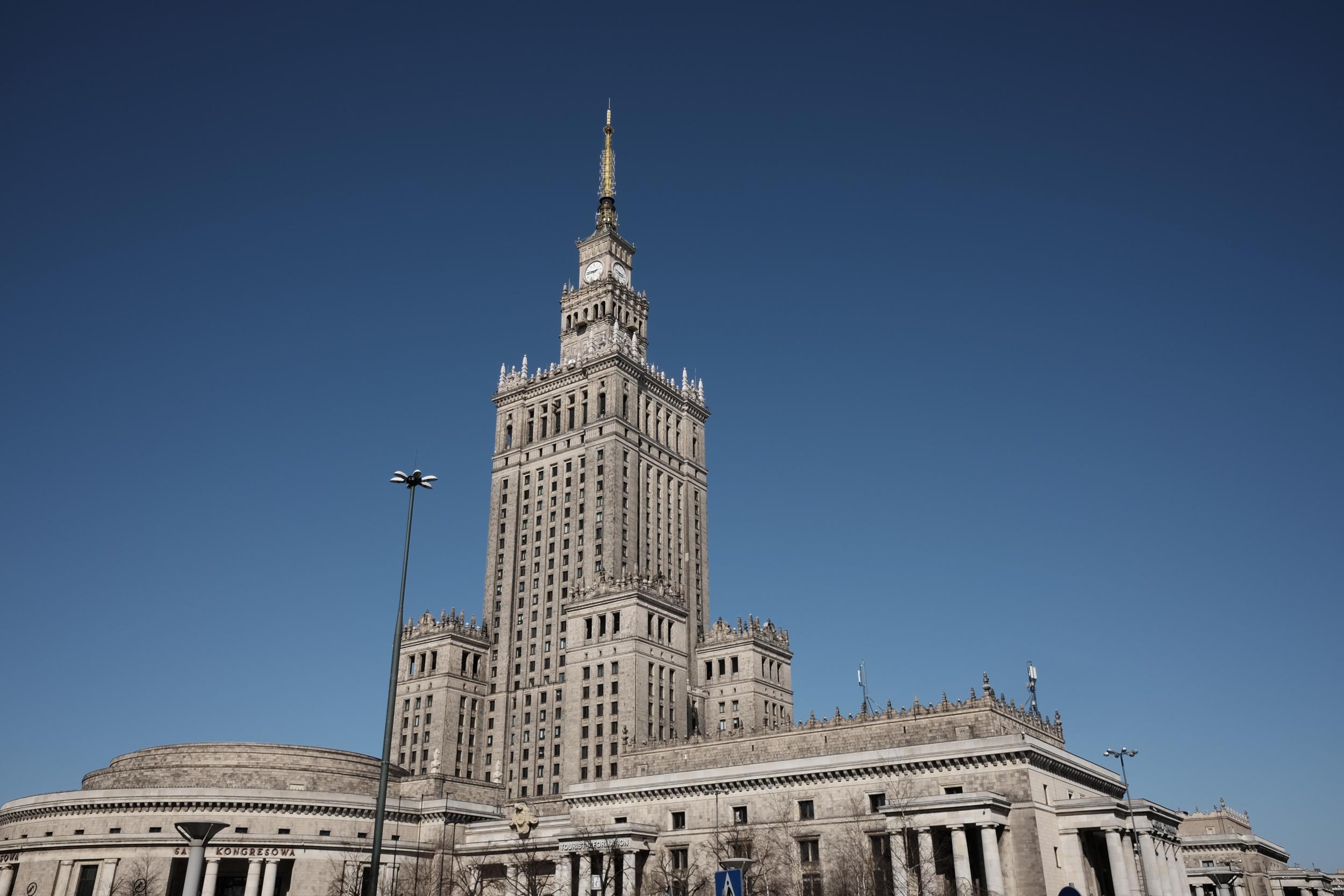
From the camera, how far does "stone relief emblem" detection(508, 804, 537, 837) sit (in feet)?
350

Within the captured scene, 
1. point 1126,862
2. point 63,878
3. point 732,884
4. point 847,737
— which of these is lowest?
point 732,884

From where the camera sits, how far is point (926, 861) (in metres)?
77.5

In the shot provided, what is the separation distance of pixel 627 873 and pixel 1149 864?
4291 centimetres

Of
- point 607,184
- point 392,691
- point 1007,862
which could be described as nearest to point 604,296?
point 607,184

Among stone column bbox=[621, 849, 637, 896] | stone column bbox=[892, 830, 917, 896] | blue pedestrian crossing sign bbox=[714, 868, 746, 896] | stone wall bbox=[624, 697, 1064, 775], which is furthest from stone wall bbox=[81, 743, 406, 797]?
blue pedestrian crossing sign bbox=[714, 868, 746, 896]

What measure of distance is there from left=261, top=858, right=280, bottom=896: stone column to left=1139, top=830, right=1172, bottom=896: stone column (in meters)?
81.2

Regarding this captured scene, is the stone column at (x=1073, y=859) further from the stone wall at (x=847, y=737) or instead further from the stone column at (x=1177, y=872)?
the stone column at (x=1177, y=872)

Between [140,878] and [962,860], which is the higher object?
[140,878]

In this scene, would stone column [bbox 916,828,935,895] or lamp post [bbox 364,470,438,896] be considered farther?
stone column [bbox 916,828,935,895]

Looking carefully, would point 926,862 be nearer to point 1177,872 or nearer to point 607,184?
point 1177,872

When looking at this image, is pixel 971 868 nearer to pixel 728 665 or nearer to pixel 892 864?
pixel 892 864

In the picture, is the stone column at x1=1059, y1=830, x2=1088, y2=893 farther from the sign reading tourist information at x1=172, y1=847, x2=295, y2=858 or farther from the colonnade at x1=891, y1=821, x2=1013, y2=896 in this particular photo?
the sign reading tourist information at x1=172, y1=847, x2=295, y2=858

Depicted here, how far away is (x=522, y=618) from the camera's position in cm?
14138

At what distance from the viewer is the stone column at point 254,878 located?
10475 centimetres
